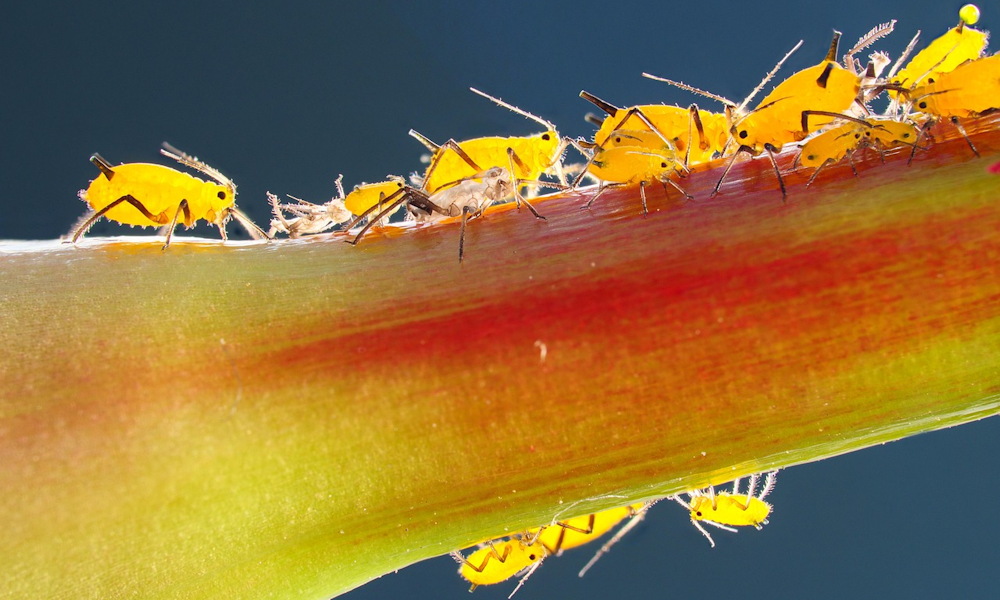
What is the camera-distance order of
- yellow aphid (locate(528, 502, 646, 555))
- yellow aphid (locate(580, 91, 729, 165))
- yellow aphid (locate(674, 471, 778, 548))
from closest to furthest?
yellow aphid (locate(580, 91, 729, 165)) < yellow aphid (locate(528, 502, 646, 555)) < yellow aphid (locate(674, 471, 778, 548))

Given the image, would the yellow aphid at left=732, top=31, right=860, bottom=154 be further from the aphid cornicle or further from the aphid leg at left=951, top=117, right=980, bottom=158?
the aphid cornicle

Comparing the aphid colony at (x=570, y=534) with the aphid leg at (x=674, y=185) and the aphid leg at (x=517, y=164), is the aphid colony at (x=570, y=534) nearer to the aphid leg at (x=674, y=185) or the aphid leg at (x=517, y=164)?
the aphid leg at (x=517, y=164)

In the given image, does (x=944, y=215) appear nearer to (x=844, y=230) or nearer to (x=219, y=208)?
(x=844, y=230)

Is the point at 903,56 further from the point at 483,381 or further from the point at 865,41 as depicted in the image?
the point at 483,381

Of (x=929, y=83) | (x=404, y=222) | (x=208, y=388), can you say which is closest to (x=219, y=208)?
(x=404, y=222)

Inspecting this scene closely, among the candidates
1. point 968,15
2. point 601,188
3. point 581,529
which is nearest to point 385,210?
point 601,188

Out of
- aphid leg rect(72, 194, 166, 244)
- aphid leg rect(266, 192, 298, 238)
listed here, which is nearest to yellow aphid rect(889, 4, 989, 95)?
aphid leg rect(266, 192, 298, 238)
